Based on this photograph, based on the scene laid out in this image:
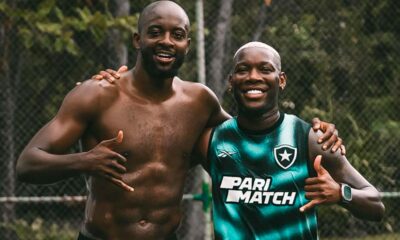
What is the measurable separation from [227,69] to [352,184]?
395 cm

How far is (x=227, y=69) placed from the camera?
7672mm

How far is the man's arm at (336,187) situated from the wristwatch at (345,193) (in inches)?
0.7

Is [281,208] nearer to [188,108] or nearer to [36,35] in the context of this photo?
[188,108]

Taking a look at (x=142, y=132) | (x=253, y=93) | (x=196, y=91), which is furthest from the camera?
(x=196, y=91)

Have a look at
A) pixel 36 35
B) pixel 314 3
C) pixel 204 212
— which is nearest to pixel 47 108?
pixel 36 35

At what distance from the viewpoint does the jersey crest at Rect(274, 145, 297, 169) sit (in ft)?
12.8

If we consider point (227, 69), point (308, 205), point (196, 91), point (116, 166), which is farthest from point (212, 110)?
point (227, 69)

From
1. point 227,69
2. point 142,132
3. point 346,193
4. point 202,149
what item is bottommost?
point 227,69

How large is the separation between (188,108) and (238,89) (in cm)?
47

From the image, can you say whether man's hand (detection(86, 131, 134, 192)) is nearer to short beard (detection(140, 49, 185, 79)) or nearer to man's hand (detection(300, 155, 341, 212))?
short beard (detection(140, 49, 185, 79))

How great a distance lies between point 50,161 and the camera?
387cm

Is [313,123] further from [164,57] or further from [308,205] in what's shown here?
[164,57]

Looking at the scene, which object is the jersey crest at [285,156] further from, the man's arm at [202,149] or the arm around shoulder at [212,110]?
the arm around shoulder at [212,110]

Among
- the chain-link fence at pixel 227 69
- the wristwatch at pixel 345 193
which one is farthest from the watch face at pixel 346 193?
the chain-link fence at pixel 227 69
